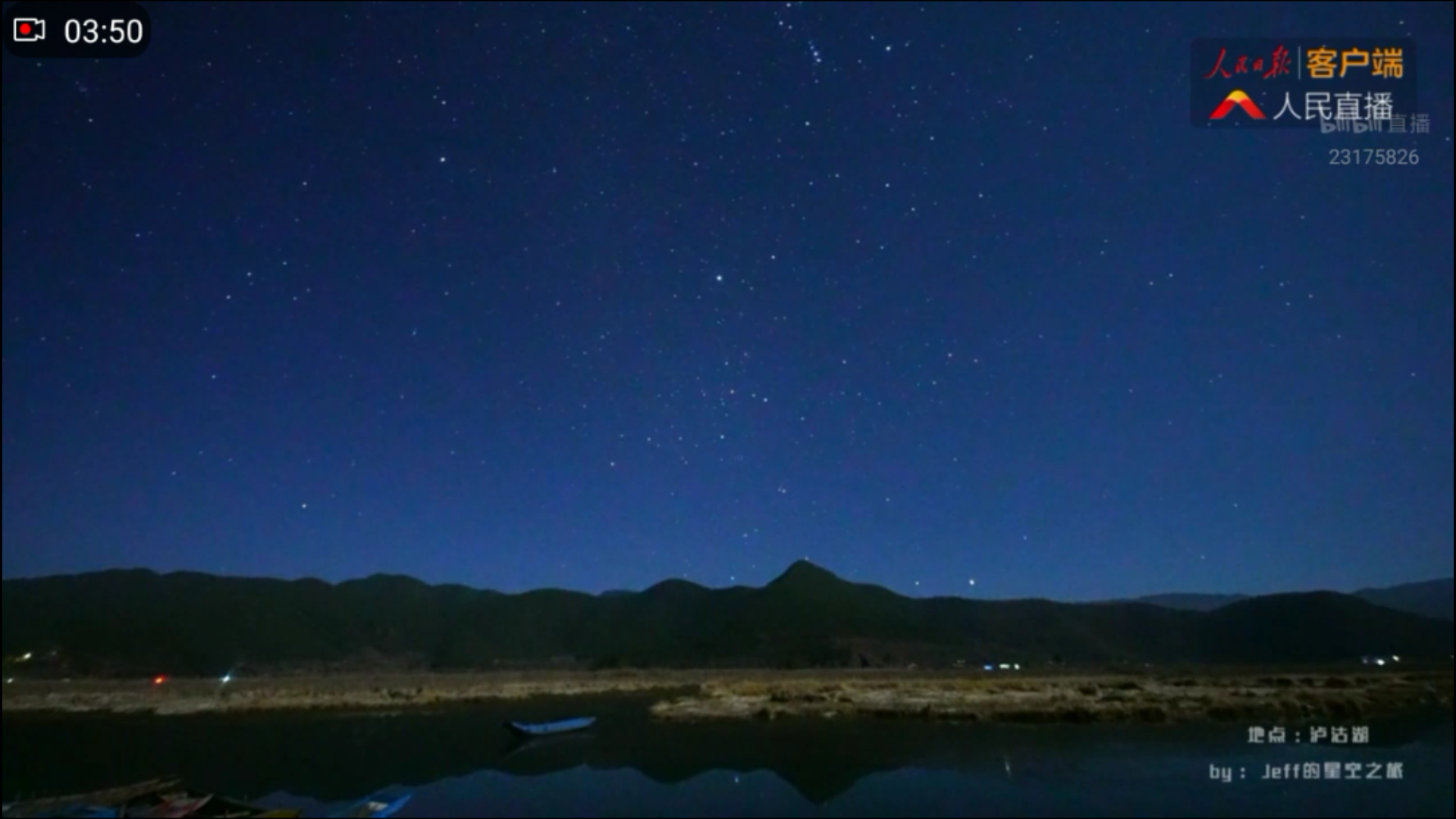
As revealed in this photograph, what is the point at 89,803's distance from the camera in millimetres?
18750

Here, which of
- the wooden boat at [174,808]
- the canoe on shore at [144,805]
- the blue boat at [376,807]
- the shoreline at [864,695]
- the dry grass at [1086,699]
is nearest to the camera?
the wooden boat at [174,808]

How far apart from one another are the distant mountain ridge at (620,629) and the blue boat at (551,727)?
54195mm

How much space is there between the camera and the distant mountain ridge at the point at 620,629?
94.0 m

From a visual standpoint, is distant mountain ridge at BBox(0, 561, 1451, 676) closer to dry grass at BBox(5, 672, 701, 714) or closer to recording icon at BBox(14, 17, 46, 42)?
dry grass at BBox(5, 672, 701, 714)

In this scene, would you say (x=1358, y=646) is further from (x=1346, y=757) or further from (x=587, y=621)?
(x=587, y=621)

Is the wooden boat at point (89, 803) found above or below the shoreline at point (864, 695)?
above

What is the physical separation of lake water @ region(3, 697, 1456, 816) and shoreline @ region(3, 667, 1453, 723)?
2.66m

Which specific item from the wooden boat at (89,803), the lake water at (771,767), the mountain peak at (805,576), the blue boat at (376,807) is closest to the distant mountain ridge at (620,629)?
the mountain peak at (805,576)

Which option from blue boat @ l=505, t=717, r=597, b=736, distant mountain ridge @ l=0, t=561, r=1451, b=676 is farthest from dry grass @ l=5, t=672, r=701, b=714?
distant mountain ridge @ l=0, t=561, r=1451, b=676

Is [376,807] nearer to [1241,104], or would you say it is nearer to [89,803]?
[89,803]

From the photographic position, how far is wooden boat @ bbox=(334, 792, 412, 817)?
17.9 metres

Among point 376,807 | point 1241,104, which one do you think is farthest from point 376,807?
point 1241,104

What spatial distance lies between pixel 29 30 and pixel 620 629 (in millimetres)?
122233

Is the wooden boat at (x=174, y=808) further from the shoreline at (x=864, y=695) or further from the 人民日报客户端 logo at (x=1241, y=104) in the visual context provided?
the 人民日报客户端 logo at (x=1241, y=104)
